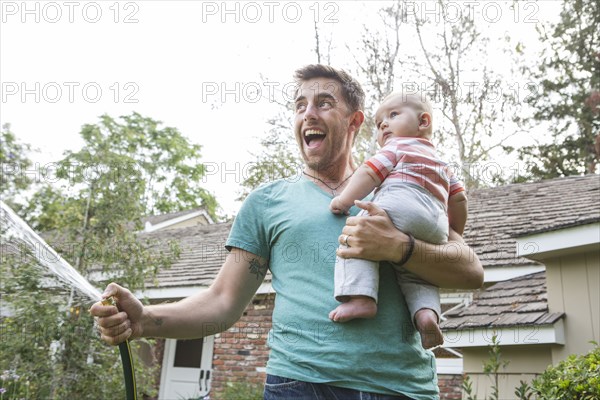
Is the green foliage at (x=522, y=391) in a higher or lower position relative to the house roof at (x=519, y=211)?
lower

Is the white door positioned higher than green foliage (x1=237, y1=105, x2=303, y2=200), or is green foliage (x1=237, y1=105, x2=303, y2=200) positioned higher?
green foliage (x1=237, y1=105, x2=303, y2=200)

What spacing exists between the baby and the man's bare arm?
4cm

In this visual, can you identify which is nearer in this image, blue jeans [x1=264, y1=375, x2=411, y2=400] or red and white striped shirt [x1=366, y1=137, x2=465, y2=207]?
blue jeans [x1=264, y1=375, x2=411, y2=400]

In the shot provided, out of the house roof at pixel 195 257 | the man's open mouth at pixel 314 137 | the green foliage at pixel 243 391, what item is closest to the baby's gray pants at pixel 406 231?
the man's open mouth at pixel 314 137

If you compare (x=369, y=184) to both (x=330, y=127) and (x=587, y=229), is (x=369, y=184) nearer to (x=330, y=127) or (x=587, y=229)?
(x=330, y=127)

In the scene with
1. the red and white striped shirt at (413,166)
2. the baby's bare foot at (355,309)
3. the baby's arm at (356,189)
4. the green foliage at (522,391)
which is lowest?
the baby's bare foot at (355,309)

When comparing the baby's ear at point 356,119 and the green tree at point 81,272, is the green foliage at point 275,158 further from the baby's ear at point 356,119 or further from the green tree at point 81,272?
the baby's ear at point 356,119

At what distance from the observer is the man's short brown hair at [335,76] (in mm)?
2363

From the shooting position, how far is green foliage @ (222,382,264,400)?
8469mm

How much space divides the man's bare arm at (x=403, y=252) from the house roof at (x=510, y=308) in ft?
13.8

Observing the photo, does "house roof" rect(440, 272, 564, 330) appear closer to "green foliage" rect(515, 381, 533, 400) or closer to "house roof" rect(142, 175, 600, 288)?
"house roof" rect(142, 175, 600, 288)

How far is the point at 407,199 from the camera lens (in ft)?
6.81

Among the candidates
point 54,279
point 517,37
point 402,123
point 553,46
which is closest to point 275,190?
point 402,123

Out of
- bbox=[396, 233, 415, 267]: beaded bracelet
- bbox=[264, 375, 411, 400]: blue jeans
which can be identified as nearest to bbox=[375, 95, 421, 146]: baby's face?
bbox=[396, 233, 415, 267]: beaded bracelet
